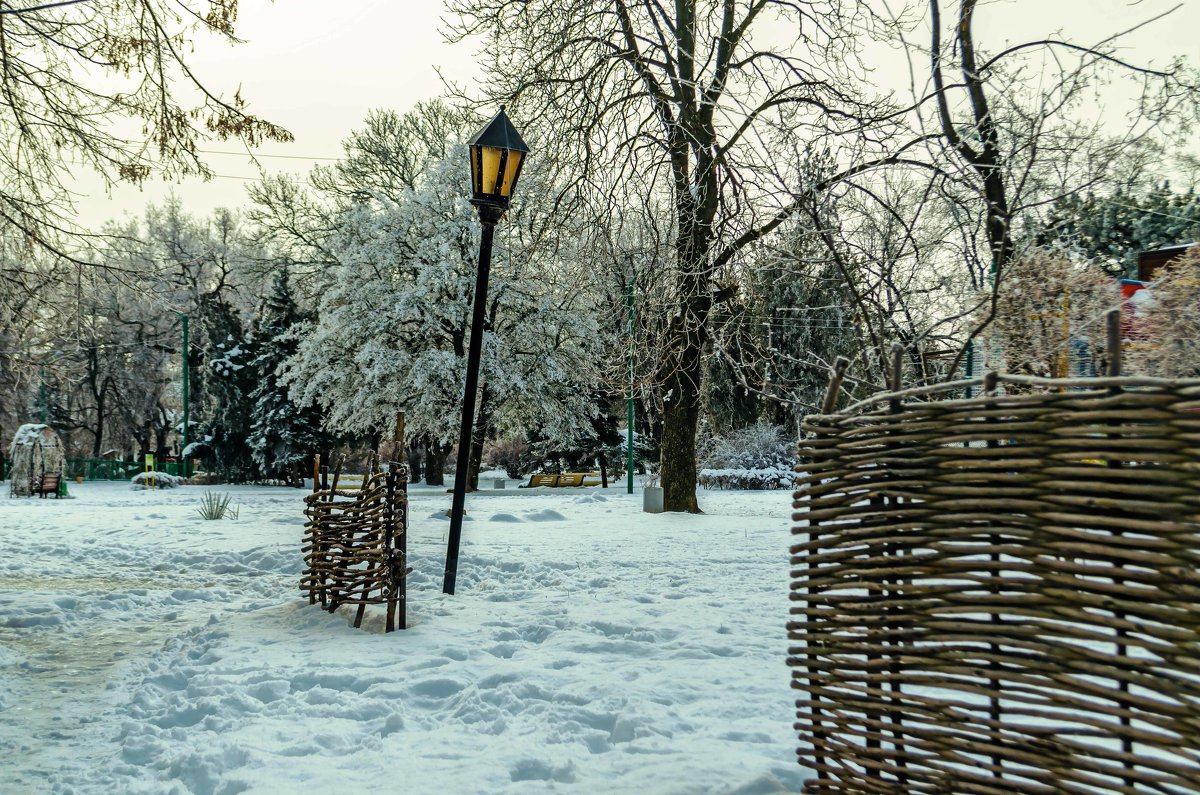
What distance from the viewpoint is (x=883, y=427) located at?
2807 millimetres

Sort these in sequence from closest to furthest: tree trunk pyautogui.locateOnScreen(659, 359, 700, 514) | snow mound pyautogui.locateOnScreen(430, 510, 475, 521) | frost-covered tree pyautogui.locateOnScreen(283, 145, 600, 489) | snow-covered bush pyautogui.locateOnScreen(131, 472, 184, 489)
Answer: snow mound pyautogui.locateOnScreen(430, 510, 475, 521) → tree trunk pyautogui.locateOnScreen(659, 359, 700, 514) → frost-covered tree pyautogui.locateOnScreen(283, 145, 600, 489) → snow-covered bush pyautogui.locateOnScreen(131, 472, 184, 489)

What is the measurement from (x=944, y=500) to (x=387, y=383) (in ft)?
84.5

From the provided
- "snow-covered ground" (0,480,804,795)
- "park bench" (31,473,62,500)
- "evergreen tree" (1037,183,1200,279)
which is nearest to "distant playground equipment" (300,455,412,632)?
"snow-covered ground" (0,480,804,795)

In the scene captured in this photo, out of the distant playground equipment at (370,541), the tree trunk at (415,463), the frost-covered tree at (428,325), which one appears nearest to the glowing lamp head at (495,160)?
the distant playground equipment at (370,541)

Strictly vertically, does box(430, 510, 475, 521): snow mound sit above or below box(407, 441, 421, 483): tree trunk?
below

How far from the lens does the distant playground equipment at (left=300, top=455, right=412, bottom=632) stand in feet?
23.2

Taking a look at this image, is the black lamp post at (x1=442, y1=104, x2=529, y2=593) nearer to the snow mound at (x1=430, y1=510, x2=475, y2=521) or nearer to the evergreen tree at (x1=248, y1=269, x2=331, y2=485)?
the snow mound at (x1=430, y1=510, x2=475, y2=521)

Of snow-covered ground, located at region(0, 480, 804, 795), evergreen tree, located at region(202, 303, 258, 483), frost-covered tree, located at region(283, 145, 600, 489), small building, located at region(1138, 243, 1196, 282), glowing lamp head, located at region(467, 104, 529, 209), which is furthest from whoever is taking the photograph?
evergreen tree, located at region(202, 303, 258, 483)

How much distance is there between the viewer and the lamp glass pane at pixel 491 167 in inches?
340

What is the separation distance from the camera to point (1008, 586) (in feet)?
8.20

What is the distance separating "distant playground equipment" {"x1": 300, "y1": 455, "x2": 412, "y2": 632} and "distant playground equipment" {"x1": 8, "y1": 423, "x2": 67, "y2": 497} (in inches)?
995

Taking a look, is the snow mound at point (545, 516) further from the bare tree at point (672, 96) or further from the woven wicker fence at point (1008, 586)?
the woven wicker fence at point (1008, 586)

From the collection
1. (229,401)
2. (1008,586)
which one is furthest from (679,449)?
(229,401)

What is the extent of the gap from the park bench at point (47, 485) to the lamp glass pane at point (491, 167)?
25.1m
